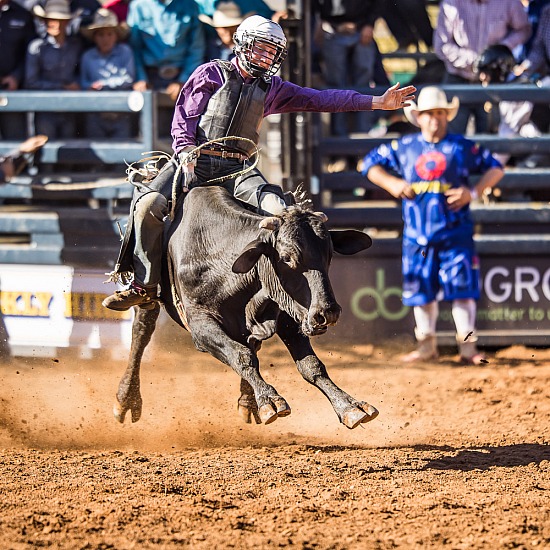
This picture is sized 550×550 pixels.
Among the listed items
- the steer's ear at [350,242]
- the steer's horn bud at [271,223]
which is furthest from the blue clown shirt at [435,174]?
the steer's horn bud at [271,223]

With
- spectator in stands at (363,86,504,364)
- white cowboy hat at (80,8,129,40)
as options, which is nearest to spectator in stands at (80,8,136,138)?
white cowboy hat at (80,8,129,40)

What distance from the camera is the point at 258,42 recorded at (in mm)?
5305

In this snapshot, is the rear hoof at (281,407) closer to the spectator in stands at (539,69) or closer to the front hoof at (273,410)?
the front hoof at (273,410)

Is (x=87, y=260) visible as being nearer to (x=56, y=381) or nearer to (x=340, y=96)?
(x=56, y=381)

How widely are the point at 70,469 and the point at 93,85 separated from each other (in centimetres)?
412

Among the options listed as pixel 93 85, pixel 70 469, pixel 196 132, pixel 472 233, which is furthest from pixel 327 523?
pixel 93 85

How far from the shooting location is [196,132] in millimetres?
5605

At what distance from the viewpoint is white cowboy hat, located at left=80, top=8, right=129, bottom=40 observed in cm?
846

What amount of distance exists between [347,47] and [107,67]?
2095mm

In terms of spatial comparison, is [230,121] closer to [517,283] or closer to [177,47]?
[177,47]

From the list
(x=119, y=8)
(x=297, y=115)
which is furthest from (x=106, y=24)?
(x=297, y=115)

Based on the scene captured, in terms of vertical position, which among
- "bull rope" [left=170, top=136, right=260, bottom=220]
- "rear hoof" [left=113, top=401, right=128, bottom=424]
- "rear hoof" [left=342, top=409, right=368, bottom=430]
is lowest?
"rear hoof" [left=113, top=401, right=128, bottom=424]

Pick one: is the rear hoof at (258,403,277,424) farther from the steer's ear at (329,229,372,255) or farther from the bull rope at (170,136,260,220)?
the bull rope at (170,136,260,220)

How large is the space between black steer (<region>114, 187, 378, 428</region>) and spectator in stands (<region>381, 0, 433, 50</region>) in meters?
4.72
